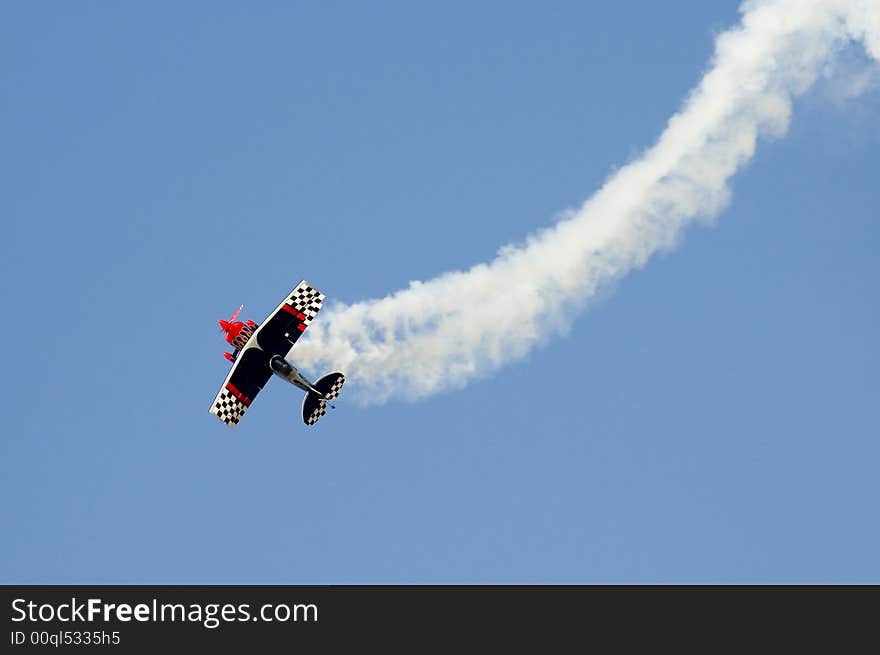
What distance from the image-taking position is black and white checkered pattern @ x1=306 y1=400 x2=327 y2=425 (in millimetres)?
76750

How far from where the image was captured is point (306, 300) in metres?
77.1

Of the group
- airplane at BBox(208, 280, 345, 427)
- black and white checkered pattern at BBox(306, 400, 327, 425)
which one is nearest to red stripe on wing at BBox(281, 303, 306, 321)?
airplane at BBox(208, 280, 345, 427)

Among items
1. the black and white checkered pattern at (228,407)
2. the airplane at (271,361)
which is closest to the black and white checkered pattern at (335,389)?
the airplane at (271,361)

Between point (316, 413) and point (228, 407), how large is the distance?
422cm

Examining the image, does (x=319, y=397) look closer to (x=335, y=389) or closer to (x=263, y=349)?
(x=335, y=389)

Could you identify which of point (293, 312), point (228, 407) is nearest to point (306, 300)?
point (293, 312)

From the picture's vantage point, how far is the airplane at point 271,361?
76.4 meters

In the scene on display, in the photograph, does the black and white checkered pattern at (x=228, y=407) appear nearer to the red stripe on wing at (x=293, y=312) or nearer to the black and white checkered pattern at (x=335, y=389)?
the black and white checkered pattern at (x=335, y=389)

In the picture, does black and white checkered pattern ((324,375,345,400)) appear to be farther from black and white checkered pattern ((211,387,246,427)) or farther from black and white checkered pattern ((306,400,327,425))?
black and white checkered pattern ((211,387,246,427))

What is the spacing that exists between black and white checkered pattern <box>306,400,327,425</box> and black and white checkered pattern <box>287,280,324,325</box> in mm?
3911
